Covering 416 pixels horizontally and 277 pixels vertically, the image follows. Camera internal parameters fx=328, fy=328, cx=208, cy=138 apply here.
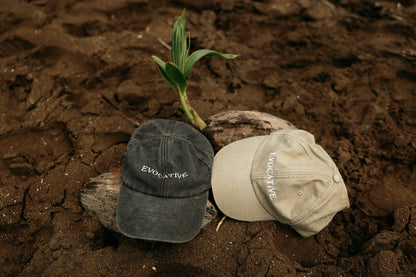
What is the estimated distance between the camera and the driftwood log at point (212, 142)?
6.24ft

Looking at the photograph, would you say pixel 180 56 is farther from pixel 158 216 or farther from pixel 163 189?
pixel 158 216

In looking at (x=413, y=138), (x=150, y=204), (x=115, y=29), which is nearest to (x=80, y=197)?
(x=150, y=204)

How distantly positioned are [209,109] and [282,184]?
0.98m

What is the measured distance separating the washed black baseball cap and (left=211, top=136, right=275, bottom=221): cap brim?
0.26 ft

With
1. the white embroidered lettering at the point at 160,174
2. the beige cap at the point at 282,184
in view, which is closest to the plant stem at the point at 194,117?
the beige cap at the point at 282,184

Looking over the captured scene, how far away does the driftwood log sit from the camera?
1.90 meters

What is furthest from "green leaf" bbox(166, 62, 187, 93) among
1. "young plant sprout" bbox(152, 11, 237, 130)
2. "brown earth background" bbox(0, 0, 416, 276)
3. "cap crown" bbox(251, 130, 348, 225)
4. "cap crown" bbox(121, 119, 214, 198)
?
"cap crown" bbox(251, 130, 348, 225)

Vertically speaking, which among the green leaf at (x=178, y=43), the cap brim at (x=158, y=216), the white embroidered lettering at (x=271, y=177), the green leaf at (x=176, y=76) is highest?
the green leaf at (x=178, y=43)

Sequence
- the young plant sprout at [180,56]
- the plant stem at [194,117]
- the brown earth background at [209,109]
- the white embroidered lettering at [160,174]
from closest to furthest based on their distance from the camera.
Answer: the white embroidered lettering at [160,174], the brown earth background at [209,109], the young plant sprout at [180,56], the plant stem at [194,117]

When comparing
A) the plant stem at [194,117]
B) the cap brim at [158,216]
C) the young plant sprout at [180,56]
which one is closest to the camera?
the cap brim at [158,216]

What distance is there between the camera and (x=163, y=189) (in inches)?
67.8

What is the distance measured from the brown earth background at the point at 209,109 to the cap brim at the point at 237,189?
0.33 feet

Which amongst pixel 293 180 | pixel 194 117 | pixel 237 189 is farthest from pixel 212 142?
pixel 293 180

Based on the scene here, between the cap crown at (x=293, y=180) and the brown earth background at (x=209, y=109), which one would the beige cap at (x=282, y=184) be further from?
the brown earth background at (x=209, y=109)
